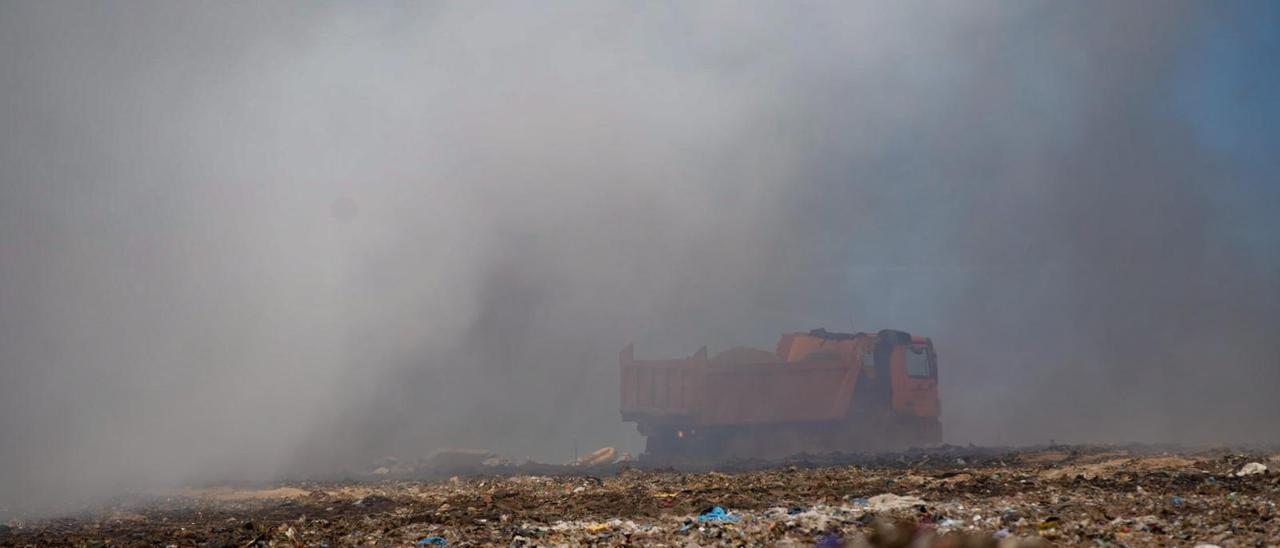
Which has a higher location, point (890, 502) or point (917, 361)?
point (917, 361)

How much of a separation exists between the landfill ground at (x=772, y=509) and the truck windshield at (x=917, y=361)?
6.96m

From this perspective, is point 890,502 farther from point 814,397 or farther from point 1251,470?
point 814,397

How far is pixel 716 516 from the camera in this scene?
8812mm

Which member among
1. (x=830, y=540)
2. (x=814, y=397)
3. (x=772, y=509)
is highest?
(x=814, y=397)

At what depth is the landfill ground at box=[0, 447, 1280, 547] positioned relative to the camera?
7.75 meters

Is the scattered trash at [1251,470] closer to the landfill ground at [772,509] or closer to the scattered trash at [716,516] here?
the landfill ground at [772,509]

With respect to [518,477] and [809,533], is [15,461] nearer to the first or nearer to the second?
[518,477]

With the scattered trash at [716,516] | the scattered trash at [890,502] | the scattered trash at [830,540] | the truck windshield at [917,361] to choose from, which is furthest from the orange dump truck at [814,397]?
the scattered trash at [830,540]

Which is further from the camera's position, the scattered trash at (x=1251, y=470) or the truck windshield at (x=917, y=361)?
the truck windshield at (x=917, y=361)

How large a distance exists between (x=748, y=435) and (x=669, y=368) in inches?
84.4

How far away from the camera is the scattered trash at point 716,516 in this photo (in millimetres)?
8672

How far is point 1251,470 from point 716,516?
18.7 ft

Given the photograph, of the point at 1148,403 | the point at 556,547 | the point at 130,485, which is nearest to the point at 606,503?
the point at 556,547

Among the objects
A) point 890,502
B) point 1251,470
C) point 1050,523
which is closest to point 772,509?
point 890,502
